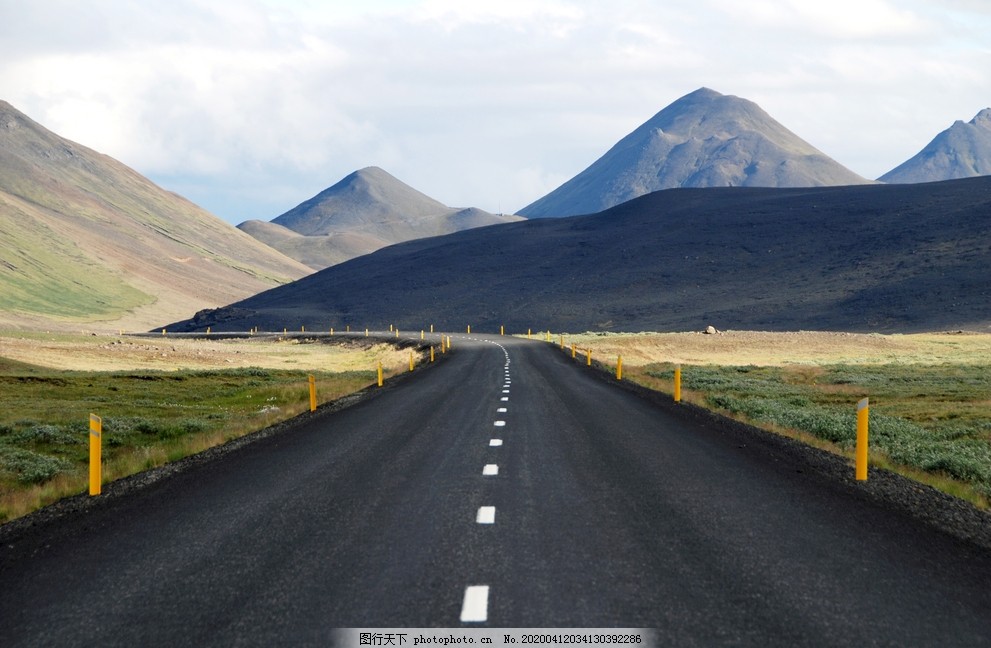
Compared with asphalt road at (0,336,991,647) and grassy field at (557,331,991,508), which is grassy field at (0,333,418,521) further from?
grassy field at (557,331,991,508)

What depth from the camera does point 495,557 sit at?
8781mm

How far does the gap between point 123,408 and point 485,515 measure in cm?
2308

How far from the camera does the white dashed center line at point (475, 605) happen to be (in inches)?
274

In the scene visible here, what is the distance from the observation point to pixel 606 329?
129 metres

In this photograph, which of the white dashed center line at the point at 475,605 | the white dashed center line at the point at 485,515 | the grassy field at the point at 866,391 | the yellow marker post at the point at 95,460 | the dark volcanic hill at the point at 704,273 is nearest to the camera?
the white dashed center line at the point at 475,605

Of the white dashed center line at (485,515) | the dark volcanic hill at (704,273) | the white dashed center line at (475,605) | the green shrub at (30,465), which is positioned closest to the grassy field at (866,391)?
the white dashed center line at (485,515)

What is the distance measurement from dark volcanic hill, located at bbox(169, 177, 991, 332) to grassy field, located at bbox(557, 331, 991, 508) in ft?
124

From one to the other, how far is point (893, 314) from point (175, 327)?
4032 inches

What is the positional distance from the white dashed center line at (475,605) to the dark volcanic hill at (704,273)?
108 metres

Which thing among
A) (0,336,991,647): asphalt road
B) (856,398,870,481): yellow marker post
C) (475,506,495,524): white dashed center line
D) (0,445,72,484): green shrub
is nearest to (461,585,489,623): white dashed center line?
(0,336,991,647): asphalt road

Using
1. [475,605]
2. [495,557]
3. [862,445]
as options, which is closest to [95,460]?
[495,557]

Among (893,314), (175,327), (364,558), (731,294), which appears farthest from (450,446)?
Answer: (175,327)

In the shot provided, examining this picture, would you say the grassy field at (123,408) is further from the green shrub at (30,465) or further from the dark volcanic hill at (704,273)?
the dark volcanic hill at (704,273)

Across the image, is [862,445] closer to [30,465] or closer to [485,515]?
[485,515]
